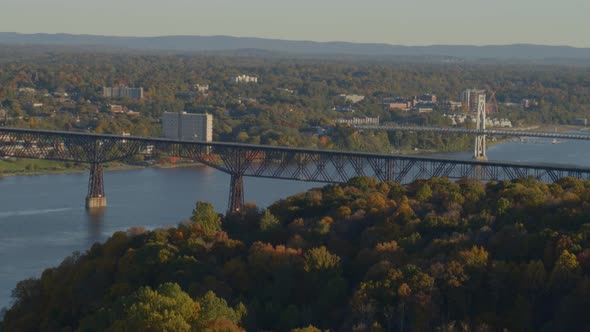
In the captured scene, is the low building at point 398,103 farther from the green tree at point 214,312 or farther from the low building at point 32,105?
the green tree at point 214,312

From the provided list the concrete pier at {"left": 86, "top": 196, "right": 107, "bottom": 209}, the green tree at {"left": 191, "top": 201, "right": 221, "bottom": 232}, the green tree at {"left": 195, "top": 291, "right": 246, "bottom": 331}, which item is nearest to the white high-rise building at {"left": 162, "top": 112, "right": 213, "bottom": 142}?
the concrete pier at {"left": 86, "top": 196, "right": 107, "bottom": 209}

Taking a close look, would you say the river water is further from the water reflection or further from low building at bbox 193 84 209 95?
low building at bbox 193 84 209 95

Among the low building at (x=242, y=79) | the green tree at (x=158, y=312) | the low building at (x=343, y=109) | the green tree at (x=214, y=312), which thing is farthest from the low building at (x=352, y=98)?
the green tree at (x=158, y=312)

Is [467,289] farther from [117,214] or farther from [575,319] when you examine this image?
[117,214]

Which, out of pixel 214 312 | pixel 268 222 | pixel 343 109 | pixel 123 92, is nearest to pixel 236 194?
pixel 268 222

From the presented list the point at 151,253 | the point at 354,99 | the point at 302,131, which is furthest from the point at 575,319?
the point at 354,99

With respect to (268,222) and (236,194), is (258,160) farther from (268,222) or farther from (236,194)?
(268,222)

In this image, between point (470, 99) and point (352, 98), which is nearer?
point (352, 98)
